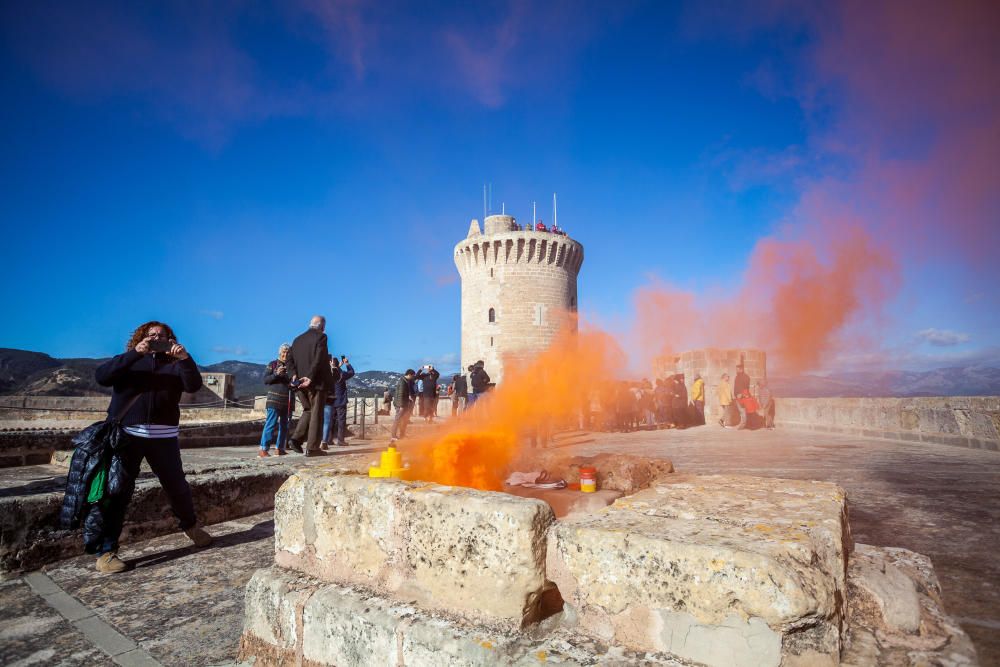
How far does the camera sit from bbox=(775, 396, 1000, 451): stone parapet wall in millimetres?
7723

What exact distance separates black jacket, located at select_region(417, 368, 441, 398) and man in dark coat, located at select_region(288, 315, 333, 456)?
5085 millimetres

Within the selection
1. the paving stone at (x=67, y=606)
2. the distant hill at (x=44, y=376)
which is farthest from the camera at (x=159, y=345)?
the distant hill at (x=44, y=376)

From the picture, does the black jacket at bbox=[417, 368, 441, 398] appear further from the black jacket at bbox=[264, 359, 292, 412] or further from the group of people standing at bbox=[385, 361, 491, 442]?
the black jacket at bbox=[264, 359, 292, 412]

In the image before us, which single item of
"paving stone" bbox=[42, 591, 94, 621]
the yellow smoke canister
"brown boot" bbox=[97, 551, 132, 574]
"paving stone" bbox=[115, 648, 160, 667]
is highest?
the yellow smoke canister

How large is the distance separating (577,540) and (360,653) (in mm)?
939

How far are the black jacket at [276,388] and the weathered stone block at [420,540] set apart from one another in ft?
16.4

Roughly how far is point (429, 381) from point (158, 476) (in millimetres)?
8145

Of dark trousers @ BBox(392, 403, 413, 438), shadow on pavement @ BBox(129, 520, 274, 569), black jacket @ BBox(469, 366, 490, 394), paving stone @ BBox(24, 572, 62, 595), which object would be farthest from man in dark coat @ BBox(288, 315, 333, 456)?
black jacket @ BBox(469, 366, 490, 394)

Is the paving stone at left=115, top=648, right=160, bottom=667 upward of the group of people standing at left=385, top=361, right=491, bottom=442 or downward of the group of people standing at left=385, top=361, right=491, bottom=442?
downward

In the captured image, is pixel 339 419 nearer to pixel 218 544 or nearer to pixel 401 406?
pixel 401 406

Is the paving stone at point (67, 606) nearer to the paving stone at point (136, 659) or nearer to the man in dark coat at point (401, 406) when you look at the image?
the paving stone at point (136, 659)

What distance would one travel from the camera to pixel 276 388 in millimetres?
7309

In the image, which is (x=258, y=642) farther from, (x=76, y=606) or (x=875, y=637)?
(x=875, y=637)

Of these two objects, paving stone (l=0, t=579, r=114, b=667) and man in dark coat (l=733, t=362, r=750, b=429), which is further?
man in dark coat (l=733, t=362, r=750, b=429)
